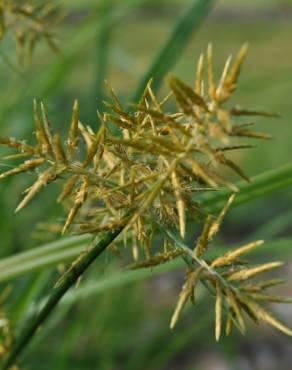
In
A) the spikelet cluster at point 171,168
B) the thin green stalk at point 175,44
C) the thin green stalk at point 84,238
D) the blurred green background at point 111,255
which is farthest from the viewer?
the blurred green background at point 111,255

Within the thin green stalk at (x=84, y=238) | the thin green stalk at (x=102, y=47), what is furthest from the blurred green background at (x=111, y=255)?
the thin green stalk at (x=84, y=238)

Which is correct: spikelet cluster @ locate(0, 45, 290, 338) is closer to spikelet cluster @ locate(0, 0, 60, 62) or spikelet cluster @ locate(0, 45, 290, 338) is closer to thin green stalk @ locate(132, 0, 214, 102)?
spikelet cluster @ locate(0, 0, 60, 62)

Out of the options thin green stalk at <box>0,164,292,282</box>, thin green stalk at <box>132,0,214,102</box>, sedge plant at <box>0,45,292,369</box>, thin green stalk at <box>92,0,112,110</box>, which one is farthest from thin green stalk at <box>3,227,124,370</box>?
thin green stalk at <box>92,0,112,110</box>

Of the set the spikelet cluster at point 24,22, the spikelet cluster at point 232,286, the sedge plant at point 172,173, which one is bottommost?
the spikelet cluster at point 232,286

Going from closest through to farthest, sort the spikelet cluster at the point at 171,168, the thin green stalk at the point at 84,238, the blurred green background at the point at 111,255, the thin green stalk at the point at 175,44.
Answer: the spikelet cluster at the point at 171,168 < the thin green stalk at the point at 84,238 < the thin green stalk at the point at 175,44 < the blurred green background at the point at 111,255

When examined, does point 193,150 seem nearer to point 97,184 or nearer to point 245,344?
point 97,184

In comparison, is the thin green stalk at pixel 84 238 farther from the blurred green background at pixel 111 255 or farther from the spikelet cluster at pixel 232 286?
the spikelet cluster at pixel 232 286
